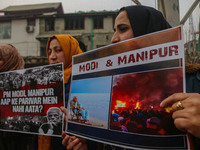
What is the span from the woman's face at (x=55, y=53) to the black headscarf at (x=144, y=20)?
0.70 m

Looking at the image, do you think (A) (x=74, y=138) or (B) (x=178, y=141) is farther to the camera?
(A) (x=74, y=138)

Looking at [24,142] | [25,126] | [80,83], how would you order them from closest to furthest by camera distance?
[80,83], [25,126], [24,142]

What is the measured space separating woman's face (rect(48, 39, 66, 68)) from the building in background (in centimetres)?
1243

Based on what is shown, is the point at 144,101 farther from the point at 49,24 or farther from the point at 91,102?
the point at 49,24

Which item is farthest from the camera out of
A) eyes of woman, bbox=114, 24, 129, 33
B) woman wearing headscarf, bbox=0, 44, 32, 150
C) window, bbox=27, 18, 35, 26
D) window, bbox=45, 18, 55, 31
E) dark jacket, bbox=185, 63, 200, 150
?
window, bbox=27, 18, 35, 26

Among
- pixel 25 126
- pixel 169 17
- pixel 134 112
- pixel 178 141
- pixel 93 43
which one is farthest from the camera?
pixel 93 43

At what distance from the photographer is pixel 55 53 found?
1517mm

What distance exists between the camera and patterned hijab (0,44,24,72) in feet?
5.45

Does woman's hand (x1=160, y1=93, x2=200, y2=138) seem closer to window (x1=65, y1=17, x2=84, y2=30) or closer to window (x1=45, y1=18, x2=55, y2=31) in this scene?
window (x1=65, y1=17, x2=84, y2=30)

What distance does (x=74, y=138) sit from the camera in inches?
38.9

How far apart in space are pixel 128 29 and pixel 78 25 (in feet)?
47.6

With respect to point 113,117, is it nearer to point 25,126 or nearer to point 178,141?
point 178,141

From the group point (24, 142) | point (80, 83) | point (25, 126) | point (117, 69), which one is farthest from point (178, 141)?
point (24, 142)

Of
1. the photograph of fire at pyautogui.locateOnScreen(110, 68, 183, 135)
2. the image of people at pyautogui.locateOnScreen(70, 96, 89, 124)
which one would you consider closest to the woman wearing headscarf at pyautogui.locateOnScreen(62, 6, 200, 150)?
the image of people at pyautogui.locateOnScreen(70, 96, 89, 124)
